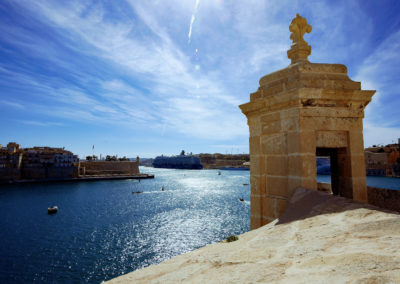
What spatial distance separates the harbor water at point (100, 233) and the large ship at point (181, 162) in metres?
91.0

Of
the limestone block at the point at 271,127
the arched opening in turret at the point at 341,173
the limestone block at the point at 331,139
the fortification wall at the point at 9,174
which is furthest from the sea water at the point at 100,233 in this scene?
the fortification wall at the point at 9,174

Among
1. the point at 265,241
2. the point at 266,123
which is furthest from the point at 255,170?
the point at 265,241

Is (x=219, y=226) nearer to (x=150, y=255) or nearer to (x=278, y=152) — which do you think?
(x=150, y=255)

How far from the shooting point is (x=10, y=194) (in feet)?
130

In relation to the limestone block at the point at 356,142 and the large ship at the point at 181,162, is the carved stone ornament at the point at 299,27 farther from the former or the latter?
the large ship at the point at 181,162

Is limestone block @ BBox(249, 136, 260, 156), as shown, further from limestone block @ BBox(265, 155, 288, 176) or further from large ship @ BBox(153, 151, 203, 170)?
large ship @ BBox(153, 151, 203, 170)

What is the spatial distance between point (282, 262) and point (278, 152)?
261 centimetres

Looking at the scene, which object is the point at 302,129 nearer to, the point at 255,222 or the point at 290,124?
the point at 290,124

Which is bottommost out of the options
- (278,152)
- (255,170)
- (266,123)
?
(255,170)

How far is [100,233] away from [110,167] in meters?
55.3

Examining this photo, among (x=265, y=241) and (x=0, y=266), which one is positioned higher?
(x=265, y=241)

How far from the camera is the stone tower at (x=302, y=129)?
Result: 373 centimetres

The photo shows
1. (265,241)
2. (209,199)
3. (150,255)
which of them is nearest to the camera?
(265,241)

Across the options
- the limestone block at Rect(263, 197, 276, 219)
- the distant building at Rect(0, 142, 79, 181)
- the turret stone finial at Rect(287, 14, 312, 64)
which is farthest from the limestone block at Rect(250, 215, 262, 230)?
the distant building at Rect(0, 142, 79, 181)
